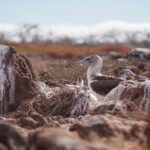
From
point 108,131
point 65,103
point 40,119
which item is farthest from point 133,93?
point 108,131

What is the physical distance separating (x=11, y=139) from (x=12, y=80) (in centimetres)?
394

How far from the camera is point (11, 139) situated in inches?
149

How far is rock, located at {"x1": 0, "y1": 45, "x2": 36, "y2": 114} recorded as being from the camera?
7.48 meters

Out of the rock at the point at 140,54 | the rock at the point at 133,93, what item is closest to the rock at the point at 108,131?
the rock at the point at 133,93

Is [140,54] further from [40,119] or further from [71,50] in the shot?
[71,50]

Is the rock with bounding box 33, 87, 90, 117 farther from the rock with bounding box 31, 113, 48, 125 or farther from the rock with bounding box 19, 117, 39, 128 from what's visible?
the rock with bounding box 19, 117, 39, 128

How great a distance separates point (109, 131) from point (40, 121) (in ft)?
5.87

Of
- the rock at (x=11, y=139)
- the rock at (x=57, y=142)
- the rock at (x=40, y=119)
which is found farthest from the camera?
the rock at (x=40, y=119)

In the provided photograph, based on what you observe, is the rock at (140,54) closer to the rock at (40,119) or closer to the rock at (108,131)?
the rock at (40,119)

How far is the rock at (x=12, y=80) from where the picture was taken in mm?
7484

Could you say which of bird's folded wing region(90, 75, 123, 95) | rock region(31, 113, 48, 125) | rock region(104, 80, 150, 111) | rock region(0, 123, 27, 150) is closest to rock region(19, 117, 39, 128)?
rock region(31, 113, 48, 125)

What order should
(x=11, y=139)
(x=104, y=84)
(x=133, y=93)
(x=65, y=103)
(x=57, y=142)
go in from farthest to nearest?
(x=104, y=84)
(x=133, y=93)
(x=65, y=103)
(x=11, y=139)
(x=57, y=142)

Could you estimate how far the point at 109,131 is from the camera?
179 inches

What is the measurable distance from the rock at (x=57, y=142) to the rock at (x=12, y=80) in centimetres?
359
